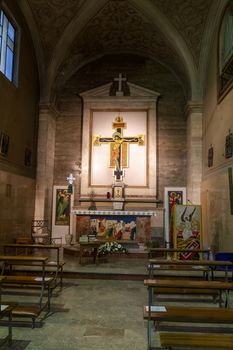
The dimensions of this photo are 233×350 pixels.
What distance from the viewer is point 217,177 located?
8812mm

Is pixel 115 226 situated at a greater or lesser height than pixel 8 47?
lesser

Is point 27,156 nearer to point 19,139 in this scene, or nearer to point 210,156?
point 19,139

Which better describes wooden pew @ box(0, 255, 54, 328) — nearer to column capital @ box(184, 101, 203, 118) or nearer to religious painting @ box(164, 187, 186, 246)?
religious painting @ box(164, 187, 186, 246)

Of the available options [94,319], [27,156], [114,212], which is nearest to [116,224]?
[114,212]

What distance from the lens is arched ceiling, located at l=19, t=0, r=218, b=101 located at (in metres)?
10.3

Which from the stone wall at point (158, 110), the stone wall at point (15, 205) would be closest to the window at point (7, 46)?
the stone wall at point (15, 205)

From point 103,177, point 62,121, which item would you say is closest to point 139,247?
point 103,177

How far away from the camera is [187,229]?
8.26 meters

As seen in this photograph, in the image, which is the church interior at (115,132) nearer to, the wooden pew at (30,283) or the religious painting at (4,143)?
the religious painting at (4,143)

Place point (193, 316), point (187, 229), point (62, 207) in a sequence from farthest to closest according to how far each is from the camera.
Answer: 1. point (62, 207)
2. point (187, 229)
3. point (193, 316)

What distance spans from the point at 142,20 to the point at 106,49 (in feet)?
7.45

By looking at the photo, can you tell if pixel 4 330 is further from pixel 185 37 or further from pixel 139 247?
pixel 185 37

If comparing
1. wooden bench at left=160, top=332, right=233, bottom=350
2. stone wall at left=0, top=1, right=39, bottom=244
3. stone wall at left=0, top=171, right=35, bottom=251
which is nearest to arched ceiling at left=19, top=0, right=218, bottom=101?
stone wall at left=0, top=1, right=39, bottom=244

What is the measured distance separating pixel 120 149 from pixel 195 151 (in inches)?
114
